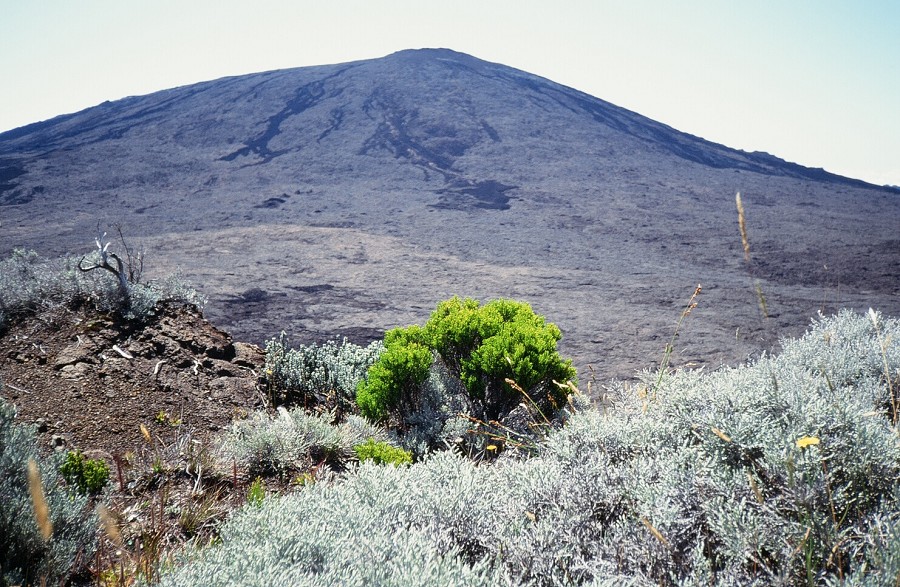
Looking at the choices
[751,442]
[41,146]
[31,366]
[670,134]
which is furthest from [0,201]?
[670,134]

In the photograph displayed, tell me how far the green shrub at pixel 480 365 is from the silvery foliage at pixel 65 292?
2.23 m

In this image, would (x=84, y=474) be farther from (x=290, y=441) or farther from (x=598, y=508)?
(x=598, y=508)

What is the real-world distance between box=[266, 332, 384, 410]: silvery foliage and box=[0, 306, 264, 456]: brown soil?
203mm

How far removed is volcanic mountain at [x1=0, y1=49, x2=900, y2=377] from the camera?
8773mm

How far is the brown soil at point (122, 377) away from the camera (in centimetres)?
336

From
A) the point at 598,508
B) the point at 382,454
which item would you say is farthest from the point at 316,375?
the point at 598,508

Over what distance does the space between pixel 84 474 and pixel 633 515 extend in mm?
2566

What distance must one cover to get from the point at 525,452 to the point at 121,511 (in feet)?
6.88

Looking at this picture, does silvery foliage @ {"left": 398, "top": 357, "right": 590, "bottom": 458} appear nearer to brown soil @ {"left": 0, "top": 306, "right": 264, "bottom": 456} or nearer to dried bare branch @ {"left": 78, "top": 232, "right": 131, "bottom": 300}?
brown soil @ {"left": 0, "top": 306, "right": 264, "bottom": 456}

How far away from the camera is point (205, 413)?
3.74 metres

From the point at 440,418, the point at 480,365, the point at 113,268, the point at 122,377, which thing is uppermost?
the point at 113,268

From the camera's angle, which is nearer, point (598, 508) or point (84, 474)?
point (598, 508)

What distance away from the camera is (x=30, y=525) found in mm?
1923

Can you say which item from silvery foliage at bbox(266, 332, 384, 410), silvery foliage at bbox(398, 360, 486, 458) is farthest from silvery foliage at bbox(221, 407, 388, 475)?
silvery foliage at bbox(266, 332, 384, 410)
